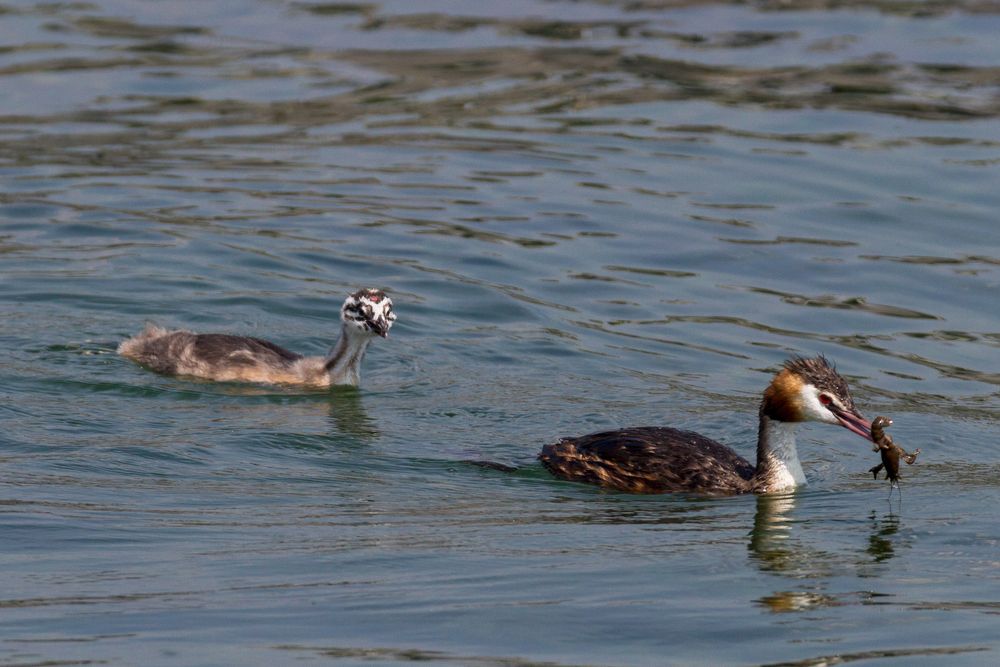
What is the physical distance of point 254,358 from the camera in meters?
15.1

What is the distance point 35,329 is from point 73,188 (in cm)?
518

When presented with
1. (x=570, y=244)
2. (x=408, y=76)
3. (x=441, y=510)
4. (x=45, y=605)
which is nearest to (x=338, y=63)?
(x=408, y=76)

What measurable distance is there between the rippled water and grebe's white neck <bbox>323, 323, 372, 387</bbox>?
192mm

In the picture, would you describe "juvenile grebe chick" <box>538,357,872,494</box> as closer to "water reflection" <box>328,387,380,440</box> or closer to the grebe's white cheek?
the grebe's white cheek

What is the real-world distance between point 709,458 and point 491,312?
5.06 meters

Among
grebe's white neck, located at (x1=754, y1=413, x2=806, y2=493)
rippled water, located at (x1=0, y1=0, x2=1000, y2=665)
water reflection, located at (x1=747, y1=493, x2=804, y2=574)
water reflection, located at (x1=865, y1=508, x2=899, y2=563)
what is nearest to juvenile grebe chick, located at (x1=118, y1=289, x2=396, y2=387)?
rippled water, located at (x1=0, y1=0, x2=1000, y2=665)

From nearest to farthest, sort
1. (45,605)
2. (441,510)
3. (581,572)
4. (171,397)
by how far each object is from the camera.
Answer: (45,605) < (581,572) < (441,510) < (171,397)

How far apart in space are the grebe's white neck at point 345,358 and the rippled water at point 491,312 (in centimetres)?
19

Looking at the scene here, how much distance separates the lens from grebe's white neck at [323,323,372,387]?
49.8 ft

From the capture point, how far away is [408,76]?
25.7 meters

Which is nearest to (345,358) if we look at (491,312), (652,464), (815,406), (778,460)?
(491,312)

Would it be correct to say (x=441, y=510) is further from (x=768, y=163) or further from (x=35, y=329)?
(x=768, y=163)

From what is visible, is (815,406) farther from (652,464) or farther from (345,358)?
(345,358)

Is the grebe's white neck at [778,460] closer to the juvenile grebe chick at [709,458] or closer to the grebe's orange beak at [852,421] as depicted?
the juvenile grebe chick at [709,458]
